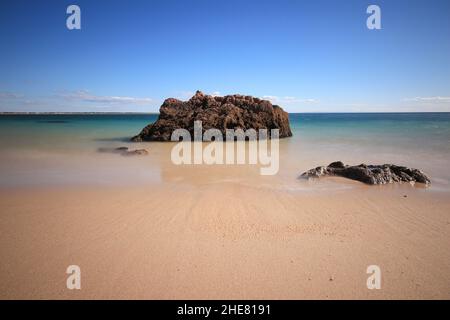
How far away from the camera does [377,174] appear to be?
303 inches

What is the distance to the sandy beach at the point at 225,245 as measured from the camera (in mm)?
3268

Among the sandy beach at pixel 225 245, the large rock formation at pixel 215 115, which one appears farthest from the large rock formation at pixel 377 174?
the large rock formation at pixel 215 115

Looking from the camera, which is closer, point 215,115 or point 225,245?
point 225,245

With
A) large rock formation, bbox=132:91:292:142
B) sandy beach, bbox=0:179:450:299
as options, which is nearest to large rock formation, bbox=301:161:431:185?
sandy beach, bbox=0:179:450:299

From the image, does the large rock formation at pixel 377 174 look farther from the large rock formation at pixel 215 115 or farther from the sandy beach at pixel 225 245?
the large rock formation at pixel 215 115

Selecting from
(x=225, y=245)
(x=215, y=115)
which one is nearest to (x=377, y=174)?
(x=225, y=245)

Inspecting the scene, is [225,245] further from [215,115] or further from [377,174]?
[215,115]

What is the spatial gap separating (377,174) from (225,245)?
5.50 metres

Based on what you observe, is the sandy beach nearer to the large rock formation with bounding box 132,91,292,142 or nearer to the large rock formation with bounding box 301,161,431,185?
Result: the large rock formation with bounding box 301,161,431,185

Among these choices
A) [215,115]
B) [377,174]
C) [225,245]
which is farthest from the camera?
[215,115]

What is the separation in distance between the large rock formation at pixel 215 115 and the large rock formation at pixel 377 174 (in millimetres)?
12810

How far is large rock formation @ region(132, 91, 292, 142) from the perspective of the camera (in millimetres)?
20750

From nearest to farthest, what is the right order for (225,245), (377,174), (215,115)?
1. (225,245)
2. (377,174)
3. (215,115)

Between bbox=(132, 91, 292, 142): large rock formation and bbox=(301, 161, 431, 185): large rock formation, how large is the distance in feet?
42.0
